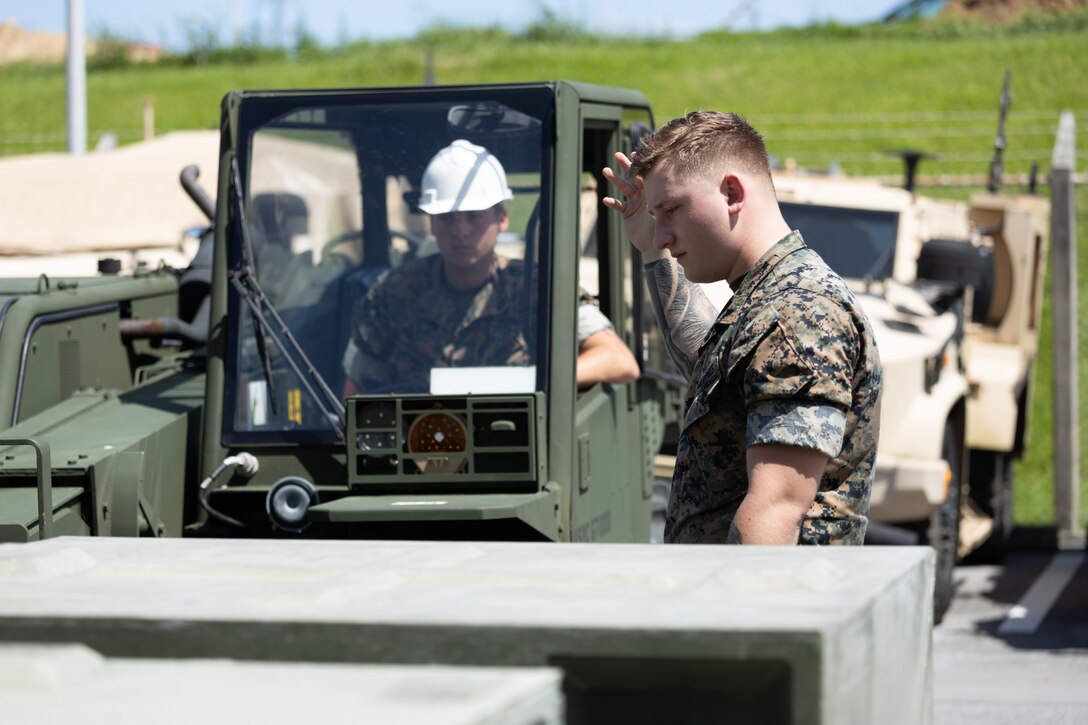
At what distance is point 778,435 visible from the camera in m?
3.04

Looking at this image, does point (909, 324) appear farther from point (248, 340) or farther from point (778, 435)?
point (778, 435)

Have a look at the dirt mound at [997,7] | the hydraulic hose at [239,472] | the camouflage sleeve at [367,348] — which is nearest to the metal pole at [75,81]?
the camouflage sleeve at [367,348]

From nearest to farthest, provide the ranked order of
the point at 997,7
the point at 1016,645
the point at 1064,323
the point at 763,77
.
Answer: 1. the point at 1016,645
2. the point at 1064,323
3. the point at 763,77
4. the point at 997,7

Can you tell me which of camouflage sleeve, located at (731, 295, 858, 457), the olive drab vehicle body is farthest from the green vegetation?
camouflage sleeve, located at (731, 295, 858, 457)

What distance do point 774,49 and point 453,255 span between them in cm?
2854

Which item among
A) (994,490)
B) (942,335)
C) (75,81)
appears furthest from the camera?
(75,81)

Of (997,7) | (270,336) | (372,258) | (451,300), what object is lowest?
(270,336)

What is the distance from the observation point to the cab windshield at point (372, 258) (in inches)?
196

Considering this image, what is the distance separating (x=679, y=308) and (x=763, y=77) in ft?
88.4

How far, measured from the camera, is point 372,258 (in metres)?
5.21

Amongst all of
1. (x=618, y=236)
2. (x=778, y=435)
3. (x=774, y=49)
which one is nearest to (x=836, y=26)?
(x=774, y=49)

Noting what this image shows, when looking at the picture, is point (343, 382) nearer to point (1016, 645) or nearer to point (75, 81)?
point (1016, 645)

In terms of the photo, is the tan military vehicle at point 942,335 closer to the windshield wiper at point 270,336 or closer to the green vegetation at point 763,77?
the windshield wiper at point 270,336

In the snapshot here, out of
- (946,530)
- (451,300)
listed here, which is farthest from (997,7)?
(451,300)
